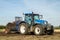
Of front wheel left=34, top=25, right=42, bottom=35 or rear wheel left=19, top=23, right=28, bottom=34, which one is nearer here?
front wheel left=34, top=25, right=42, bottom=35

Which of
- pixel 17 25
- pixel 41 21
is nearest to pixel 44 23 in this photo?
pixel 41 21

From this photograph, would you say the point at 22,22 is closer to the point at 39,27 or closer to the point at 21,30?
the point at 21,30

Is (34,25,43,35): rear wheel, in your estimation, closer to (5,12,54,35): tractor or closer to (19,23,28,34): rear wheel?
(5,12,54,35): tractor

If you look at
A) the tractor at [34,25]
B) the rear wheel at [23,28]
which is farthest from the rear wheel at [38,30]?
the rear wheel at [23,28]

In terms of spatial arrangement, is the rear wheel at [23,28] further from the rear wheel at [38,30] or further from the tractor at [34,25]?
the rear wheel at [38,30]

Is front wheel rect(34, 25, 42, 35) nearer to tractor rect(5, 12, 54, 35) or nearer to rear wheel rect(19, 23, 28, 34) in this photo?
tractor rect(5, 12, 54, 35)

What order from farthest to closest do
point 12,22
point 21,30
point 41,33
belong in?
point 12,22 < point 21,30 < point 41,33

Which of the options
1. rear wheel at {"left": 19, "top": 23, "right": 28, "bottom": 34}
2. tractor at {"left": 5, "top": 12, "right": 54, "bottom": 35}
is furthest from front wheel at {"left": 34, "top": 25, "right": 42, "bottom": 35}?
rear wheel at {"left": 19, "top": 23, "right": 28, "bottom": 34}

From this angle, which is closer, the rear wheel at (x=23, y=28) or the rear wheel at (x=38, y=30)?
the rear wheel at (x=38, y=30)

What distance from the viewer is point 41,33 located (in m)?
22.6

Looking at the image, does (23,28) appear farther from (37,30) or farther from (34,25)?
(37,30)

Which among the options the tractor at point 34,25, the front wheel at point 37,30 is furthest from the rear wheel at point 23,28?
the front wheel at point 37,30

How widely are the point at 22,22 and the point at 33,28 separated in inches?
79.6

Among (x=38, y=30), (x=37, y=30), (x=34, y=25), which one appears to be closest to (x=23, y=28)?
(x=34, y=25)
